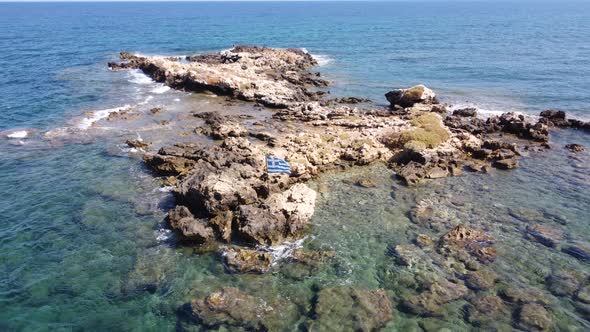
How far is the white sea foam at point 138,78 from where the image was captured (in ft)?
222

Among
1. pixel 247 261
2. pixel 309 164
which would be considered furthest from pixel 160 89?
pixel 247 261

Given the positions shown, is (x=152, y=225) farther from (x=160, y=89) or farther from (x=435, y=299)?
(x=160, y=89)

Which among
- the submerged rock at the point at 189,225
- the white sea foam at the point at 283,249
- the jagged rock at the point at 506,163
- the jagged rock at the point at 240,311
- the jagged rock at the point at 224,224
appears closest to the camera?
the jagged rock at the point at 240,311

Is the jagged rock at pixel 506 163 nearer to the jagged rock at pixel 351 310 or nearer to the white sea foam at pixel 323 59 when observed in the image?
the jagged rock at pixel 351 310

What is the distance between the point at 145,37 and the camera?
12950 centimetres

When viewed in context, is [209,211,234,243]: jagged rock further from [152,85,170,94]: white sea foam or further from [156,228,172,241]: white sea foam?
[152,85,170,94]: white sea foam

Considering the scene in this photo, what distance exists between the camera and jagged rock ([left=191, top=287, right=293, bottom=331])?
63.4 ft

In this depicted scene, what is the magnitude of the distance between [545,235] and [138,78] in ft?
210

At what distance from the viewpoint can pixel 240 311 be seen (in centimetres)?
1995

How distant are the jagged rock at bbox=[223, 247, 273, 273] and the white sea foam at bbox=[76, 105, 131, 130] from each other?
1161 inches

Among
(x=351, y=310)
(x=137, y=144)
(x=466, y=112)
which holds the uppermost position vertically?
(x=466, y=112)

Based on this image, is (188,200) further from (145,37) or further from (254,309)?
(145,37)

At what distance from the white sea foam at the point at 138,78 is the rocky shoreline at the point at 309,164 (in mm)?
5739

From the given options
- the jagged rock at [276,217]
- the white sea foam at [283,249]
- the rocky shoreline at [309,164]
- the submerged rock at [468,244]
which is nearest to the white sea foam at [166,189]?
the rocky shoreline at [309,164]
